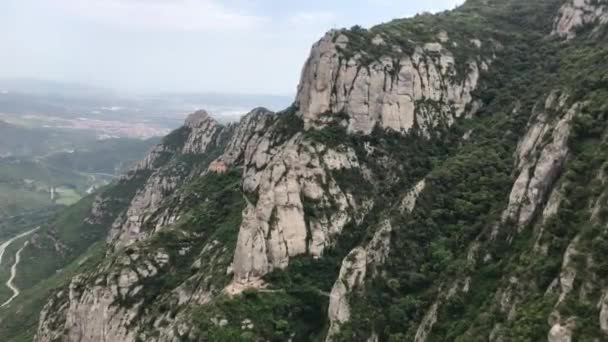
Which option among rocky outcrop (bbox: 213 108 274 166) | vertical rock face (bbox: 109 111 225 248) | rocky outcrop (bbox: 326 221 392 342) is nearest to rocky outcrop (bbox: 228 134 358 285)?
rocky outcrop (bbox: 326 221 392 342)

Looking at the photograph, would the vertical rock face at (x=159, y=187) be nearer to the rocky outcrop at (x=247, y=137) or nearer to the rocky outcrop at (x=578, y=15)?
the rocky outcrop at (x=247, y=137)

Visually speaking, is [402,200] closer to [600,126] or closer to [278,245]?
[278,245]

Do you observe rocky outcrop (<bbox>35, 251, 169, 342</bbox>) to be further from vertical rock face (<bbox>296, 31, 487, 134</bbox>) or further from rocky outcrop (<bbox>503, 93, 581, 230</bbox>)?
rocky outcrop (<bbox>503, 93, 581, 230</bbox>)

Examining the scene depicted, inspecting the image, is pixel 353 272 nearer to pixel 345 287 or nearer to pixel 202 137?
pixel 345 287

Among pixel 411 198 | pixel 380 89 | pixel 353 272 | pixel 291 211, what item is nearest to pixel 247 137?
pixel 380 89

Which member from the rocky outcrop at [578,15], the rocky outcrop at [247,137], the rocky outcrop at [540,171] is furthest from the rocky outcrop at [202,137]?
the rocky outcrop at [540,171]

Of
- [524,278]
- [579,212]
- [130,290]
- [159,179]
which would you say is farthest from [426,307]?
[159,179]
